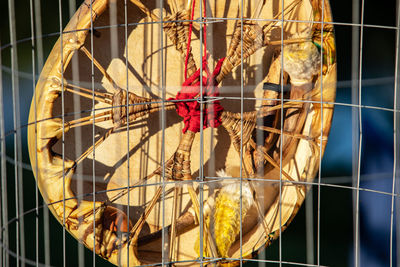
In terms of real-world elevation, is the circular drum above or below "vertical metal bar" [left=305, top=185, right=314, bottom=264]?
above

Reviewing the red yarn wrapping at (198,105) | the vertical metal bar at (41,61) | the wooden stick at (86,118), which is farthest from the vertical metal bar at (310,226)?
the vertical metal bar at (41,61)

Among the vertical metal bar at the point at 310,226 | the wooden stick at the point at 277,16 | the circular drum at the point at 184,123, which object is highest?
the wooden stick at the point at 277,16

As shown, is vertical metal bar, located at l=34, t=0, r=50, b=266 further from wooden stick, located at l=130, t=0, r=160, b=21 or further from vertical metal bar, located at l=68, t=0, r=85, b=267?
wooden stick, located at l=130, t=0, r=160, b=21

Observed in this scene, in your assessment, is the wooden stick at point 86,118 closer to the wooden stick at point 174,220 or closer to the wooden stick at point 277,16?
the wooden stick at point 174,220

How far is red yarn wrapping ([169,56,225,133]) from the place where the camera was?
1534 millimetres

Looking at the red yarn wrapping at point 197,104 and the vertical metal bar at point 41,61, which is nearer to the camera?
the red yarn wrapping at point 197,104

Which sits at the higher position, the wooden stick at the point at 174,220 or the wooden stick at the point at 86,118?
the wooden stick at the point at 86,118

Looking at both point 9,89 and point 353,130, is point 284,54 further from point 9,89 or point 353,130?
point 9,89

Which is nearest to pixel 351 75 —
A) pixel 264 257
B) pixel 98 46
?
pixel 264 257

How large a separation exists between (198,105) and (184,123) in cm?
9

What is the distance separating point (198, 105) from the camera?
5.06ft

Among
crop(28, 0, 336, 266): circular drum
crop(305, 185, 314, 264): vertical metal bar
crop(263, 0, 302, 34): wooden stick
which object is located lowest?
crop(305, 185, 314, 264): vertical metal bar

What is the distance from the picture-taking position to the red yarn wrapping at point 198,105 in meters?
1.53

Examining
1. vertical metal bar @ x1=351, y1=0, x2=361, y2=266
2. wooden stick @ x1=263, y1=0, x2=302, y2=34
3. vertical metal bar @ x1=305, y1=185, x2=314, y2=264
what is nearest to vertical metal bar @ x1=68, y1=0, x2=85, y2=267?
wooden stick @ x1=263, y1=0, x2=302, y2=34
